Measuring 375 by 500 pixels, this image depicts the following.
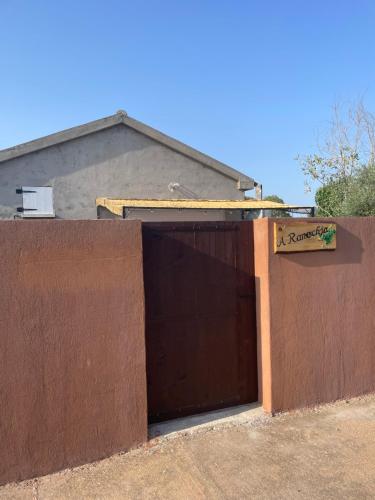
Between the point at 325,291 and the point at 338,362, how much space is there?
907 mm

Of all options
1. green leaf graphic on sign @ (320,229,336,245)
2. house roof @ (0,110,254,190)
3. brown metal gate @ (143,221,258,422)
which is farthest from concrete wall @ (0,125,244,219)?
green leaf graphic on sign @ (320,229,336,245)

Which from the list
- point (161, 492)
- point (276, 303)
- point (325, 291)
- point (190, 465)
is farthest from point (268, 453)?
point (325, 291)

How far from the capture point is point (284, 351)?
461 centimetres

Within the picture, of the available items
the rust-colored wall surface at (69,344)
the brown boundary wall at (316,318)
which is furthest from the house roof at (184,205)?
the rust-colored wall surface at (69,344)

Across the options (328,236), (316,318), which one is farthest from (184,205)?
(316,318)

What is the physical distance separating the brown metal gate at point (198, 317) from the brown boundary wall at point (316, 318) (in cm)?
19

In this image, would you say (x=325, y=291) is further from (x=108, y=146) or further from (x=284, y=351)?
(x=108, y=146)

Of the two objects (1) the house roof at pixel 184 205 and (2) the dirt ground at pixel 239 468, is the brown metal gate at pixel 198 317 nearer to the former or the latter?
(2) the dirt ground at pixel 239 468

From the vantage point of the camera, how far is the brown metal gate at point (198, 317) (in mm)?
4262

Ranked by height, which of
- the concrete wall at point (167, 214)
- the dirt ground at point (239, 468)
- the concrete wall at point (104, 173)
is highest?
the concrete wall at point (104, 173)

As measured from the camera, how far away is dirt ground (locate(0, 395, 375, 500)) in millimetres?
3264

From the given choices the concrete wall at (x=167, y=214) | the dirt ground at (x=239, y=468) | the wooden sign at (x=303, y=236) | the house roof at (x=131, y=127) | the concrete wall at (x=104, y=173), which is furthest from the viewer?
the concrete wall at (x=167, y=214)

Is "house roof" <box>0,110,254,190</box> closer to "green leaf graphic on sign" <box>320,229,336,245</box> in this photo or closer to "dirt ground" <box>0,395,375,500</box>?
"green leaf graphic on sign" <box>320,229,336,245</box>

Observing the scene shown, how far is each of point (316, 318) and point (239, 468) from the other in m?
A: 1.99
